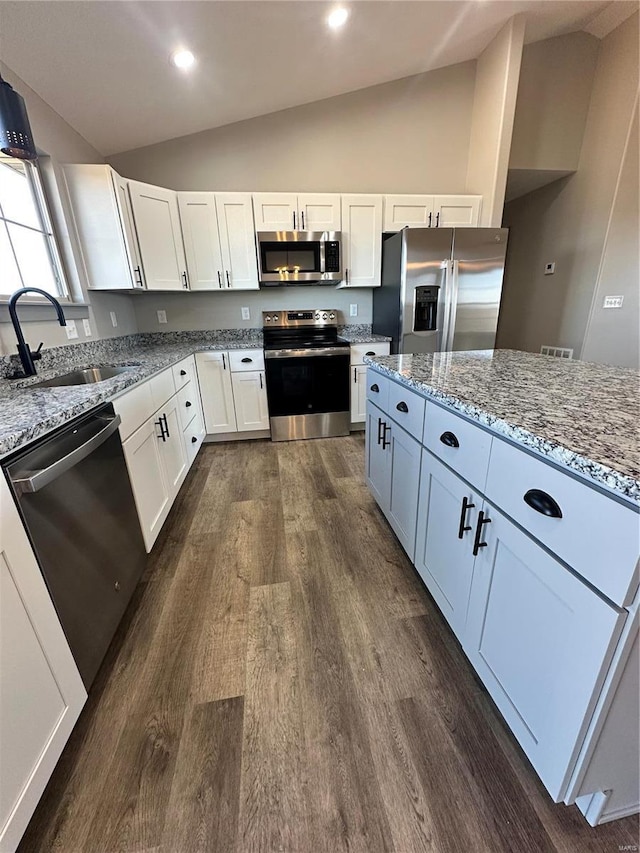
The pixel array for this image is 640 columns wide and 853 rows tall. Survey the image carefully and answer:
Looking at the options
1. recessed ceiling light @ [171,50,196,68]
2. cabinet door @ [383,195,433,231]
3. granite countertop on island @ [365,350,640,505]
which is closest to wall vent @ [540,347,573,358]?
cabinet door @ [383,195,433,231]

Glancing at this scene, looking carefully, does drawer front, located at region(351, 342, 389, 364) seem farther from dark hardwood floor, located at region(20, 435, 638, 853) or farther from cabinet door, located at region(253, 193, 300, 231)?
dark hardwood floor, located at region(20, 435, 638, 853)

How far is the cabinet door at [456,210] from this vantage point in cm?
305

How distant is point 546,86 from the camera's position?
10.4 ft

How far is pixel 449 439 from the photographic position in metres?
1.10

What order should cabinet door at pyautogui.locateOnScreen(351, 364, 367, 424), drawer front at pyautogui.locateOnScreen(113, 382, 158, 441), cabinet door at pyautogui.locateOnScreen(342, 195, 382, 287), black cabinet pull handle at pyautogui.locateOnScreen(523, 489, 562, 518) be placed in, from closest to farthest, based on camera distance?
black cabinet pull handle at pyautogui.locateOnScreen(523, 489, 562, 518), drawer front at pyautogui.locateOnScreen(113, 382, 158, 441), cabinet door at pyautogui.locateOnScreen(342, 195, 382, 287), cabinet door at pyautogui.locateOnScreen(351, 364, 367, 424)

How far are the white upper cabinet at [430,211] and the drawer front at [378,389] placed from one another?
1.95 m

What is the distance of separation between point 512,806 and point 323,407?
101 inches

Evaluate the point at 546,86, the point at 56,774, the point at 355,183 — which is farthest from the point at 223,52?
the point at 56,774

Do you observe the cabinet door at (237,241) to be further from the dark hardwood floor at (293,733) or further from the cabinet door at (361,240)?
the dark hardwood floor at (293,733)

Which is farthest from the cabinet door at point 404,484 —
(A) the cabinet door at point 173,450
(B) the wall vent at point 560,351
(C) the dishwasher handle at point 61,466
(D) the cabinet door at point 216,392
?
(B) the wall vent at point 560,351

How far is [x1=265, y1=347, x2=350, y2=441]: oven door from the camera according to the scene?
9.56ft

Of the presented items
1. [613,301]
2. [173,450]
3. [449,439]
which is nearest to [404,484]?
[449,439]

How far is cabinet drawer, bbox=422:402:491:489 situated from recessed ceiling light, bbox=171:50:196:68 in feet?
8.50

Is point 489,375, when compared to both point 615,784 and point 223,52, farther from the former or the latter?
point 223,52
